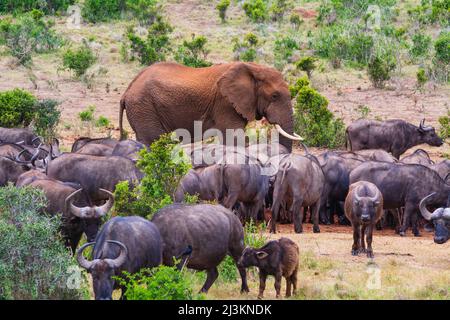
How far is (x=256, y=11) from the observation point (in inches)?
1499

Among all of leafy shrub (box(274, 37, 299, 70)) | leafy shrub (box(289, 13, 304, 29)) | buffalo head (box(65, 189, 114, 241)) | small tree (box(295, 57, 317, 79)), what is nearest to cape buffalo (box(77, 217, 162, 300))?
buffalo head (box(65, 189, 114, 241))

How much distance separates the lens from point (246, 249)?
39.9ft

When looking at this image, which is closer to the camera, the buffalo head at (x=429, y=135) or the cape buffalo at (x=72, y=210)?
the cape buffalo at (x=72, y=210)

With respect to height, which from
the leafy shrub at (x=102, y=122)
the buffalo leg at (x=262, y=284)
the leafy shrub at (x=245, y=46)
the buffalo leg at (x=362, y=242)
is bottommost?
the leafy shrub at (x=102, y=122)

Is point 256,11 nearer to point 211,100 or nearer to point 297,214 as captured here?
point 211,100

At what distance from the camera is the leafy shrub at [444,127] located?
971 inches

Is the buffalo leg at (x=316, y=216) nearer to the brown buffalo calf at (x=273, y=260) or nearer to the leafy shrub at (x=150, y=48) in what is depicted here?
the brown buffalo calf at (x=273, y=260)

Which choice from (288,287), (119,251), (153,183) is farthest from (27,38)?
(119,251)

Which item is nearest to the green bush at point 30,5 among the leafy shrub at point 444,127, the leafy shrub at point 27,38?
the leafy shrub at point 27,38

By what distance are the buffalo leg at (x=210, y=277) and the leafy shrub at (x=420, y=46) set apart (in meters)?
21.0

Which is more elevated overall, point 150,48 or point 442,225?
point 442,225

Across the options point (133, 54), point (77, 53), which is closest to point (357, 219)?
point (77, 53)

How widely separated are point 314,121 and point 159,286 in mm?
13830
